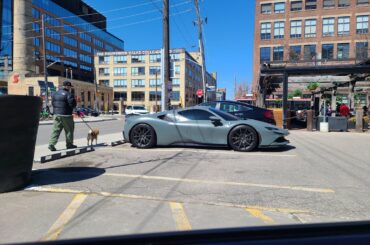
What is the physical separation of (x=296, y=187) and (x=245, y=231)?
4431mm

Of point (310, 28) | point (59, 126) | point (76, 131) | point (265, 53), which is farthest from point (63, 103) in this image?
point (310, 28)

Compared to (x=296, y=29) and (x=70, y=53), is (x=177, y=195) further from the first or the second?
(x=70, y=53)

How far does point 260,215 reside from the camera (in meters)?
4.43

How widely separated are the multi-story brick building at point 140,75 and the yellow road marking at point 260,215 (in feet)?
297

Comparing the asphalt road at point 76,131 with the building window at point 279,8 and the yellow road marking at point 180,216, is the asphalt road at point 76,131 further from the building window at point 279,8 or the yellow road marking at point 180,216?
the building window at point 279,8

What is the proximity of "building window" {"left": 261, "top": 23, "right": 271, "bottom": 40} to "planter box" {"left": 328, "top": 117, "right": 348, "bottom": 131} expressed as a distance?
42.0 metres

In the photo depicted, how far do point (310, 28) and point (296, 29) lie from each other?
2.13 meters

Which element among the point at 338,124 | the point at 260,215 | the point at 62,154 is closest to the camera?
the point at 260,215

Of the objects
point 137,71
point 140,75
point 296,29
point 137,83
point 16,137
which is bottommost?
point 16,137

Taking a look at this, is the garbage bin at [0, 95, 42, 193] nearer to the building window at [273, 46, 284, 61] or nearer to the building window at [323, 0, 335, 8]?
the building window at [273, 46, 284, 61]

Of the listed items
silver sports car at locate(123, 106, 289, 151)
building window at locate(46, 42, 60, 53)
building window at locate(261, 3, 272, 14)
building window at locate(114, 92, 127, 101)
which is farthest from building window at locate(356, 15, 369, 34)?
building window at locate(114, 92, 127, 101)

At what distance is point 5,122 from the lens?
5.07m

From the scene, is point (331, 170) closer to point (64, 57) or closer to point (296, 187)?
point (296, 187)

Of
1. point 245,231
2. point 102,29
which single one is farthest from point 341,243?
point 102,29
